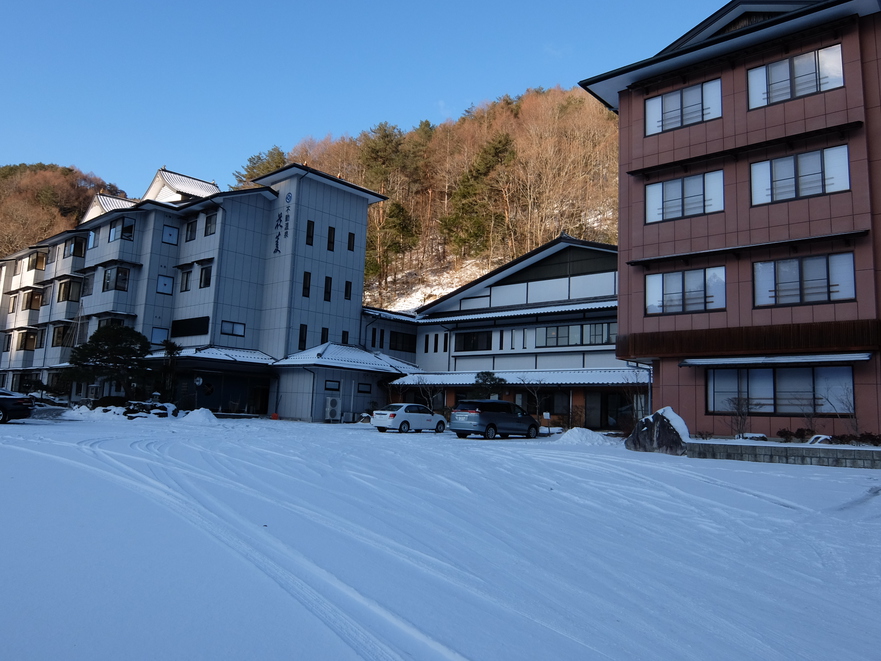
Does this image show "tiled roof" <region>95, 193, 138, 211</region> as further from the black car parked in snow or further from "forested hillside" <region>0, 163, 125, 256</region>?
the black car parked in snow

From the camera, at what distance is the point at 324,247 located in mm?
39750

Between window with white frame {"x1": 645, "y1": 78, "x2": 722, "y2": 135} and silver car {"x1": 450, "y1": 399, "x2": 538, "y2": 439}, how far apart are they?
11964mm

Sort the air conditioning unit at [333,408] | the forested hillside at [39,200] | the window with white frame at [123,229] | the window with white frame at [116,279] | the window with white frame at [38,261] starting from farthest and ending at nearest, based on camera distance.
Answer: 1. the forested hillside at [39,200]
2. the window with white frame at [38,261]
3. the window with white frame at [123,229]
4. the window with white frame at [116,279]
5. the air conditioning unit at [333,408]

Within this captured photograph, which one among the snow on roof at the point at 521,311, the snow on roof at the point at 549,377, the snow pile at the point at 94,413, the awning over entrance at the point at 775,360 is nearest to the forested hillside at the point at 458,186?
the snow on roof at the point at 521,311

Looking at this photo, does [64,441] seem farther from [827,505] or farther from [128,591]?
[827,505]

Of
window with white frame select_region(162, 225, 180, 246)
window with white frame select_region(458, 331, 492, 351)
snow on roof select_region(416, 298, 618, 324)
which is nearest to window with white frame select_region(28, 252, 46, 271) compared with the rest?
window with white frame select_region(162, 225, 180, 246)

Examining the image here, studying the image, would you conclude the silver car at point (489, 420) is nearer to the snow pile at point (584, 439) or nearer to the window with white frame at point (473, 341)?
the snow pile at point (584, 439)

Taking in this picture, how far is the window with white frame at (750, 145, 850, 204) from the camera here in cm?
1898

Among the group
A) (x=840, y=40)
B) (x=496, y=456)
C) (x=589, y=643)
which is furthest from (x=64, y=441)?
(x=840, y=40)

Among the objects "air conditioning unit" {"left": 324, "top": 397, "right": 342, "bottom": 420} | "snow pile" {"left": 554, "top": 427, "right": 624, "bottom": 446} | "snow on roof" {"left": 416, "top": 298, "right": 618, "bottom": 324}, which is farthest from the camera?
"air conditioning unit" {"left": 324, "top": 397, "right": 342, "bottom": 420}

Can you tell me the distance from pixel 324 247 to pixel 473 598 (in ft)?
119

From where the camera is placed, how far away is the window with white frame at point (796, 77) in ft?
63.7

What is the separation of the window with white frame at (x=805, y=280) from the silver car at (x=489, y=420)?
34.5 feet

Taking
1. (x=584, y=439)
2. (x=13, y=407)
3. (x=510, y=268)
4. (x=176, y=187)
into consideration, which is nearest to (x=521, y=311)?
(x=510, y=268)
